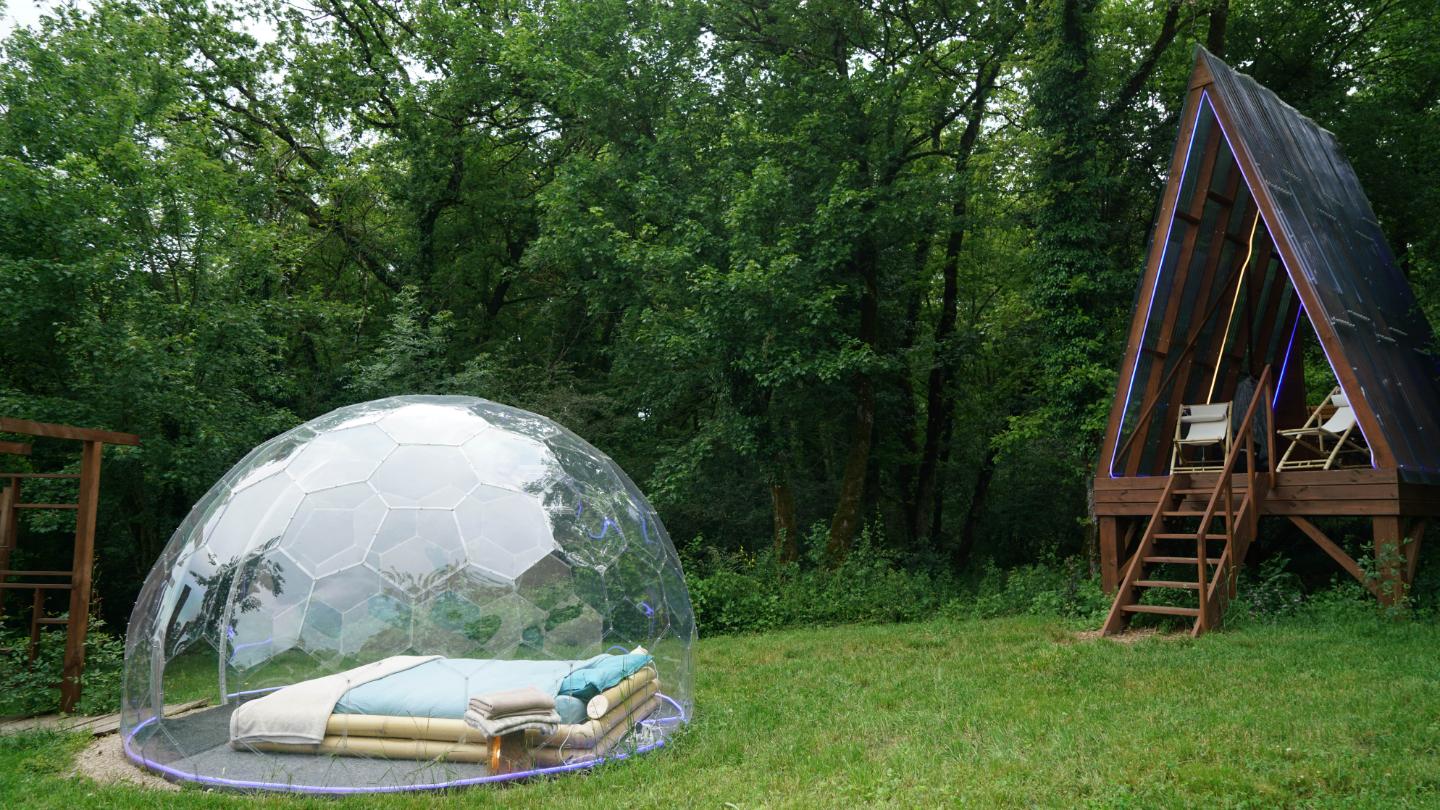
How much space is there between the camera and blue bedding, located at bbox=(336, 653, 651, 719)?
20.7ft

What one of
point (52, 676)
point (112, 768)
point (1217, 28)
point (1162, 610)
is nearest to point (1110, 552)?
point (1162, 610)

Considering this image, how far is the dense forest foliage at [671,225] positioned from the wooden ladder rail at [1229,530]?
152 inches

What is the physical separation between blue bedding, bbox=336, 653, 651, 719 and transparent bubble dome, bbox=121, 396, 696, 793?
4.3 inches

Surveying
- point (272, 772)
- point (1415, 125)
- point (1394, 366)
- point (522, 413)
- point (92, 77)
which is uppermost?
point (1415, 125)

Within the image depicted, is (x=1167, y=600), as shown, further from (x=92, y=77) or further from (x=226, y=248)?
(x=92, y=77)

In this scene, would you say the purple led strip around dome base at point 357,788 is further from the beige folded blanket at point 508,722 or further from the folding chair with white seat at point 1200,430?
the folding chair with white seat at point 1200,430

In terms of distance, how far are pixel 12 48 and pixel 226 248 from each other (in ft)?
12.5

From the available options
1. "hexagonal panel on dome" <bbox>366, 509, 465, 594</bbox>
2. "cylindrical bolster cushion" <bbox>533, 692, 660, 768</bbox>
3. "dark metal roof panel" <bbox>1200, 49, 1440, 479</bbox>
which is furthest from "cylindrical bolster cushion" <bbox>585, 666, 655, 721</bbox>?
"dark metal roof panel" <bbox>1200, 49, 1440, 479</bbox>

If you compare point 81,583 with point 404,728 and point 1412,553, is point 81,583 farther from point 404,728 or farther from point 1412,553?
point 1412,553

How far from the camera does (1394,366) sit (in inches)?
472

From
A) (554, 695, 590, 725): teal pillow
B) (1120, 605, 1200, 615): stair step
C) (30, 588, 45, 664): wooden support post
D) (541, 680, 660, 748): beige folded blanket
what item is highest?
(1120, 605, 1200, 615): stair step

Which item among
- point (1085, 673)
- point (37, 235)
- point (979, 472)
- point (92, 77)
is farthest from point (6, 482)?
point (979, 472)

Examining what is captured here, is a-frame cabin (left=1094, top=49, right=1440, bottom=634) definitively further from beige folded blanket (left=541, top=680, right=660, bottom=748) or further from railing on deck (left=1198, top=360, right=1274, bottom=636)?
beige folded blanket (left=541, top=680, right=660, bottom=748)

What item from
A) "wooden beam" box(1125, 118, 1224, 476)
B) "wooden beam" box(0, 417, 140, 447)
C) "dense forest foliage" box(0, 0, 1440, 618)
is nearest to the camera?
"wooden beam" box(0, 417, 140, 447)
